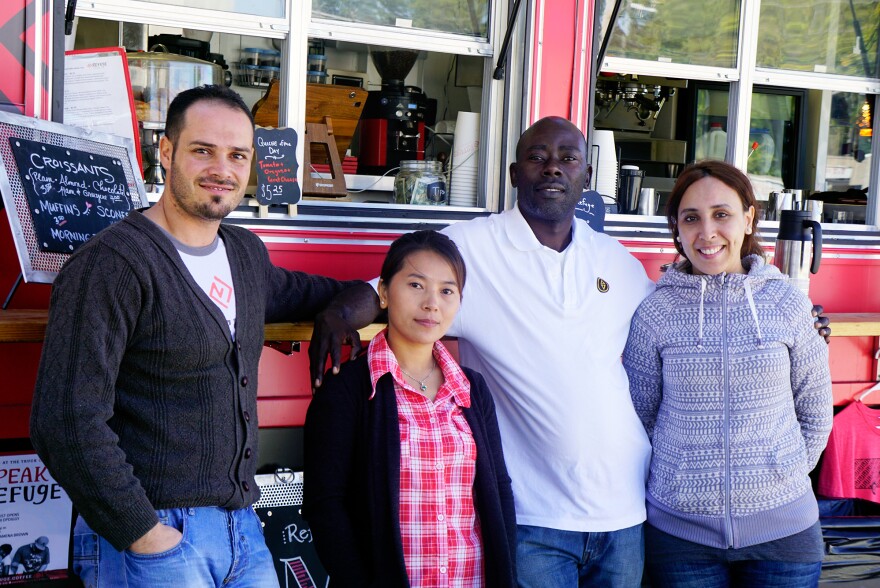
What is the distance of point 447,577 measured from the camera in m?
2.20

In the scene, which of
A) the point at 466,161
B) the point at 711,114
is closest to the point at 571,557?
the point at 466,161

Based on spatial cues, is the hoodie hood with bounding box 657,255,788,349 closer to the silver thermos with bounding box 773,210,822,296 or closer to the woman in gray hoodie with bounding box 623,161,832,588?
the woman in gray hoodie with bounding box 623,161,832,588

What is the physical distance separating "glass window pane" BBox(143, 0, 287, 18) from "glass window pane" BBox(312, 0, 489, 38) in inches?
6.0

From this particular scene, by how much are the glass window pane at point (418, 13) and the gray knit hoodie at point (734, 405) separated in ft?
5.79

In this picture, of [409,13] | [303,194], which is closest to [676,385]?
[303,194]

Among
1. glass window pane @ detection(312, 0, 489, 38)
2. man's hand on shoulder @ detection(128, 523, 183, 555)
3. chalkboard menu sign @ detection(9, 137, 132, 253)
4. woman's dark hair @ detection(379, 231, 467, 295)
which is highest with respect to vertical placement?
glass window pane @ detection(312, 0, 489, 38)

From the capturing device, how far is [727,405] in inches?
99.7

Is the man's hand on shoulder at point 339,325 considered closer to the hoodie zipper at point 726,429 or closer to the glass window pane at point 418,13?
the hoodie zipper at point 726,429

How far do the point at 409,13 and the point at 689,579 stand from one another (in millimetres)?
2433

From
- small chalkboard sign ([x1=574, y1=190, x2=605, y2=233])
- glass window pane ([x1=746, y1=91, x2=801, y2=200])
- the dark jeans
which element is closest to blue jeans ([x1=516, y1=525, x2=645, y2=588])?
the dark jeans

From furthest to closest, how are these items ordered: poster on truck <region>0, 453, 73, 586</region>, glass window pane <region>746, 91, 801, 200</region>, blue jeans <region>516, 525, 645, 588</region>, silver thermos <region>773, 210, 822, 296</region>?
glass window pane <region>746, 91, 801, 200</region>
silver thermos <region>773, 210, 822, 296</region>
poster on truck <region>0, 453, 73, 586</region>
blue jeans <region>516, 525, 645, 588</region>

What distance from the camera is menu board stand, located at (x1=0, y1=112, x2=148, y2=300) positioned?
2.67 m

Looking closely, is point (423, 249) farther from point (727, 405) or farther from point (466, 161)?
point (466, 161)

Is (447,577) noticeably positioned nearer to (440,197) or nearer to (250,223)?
(250,223)
